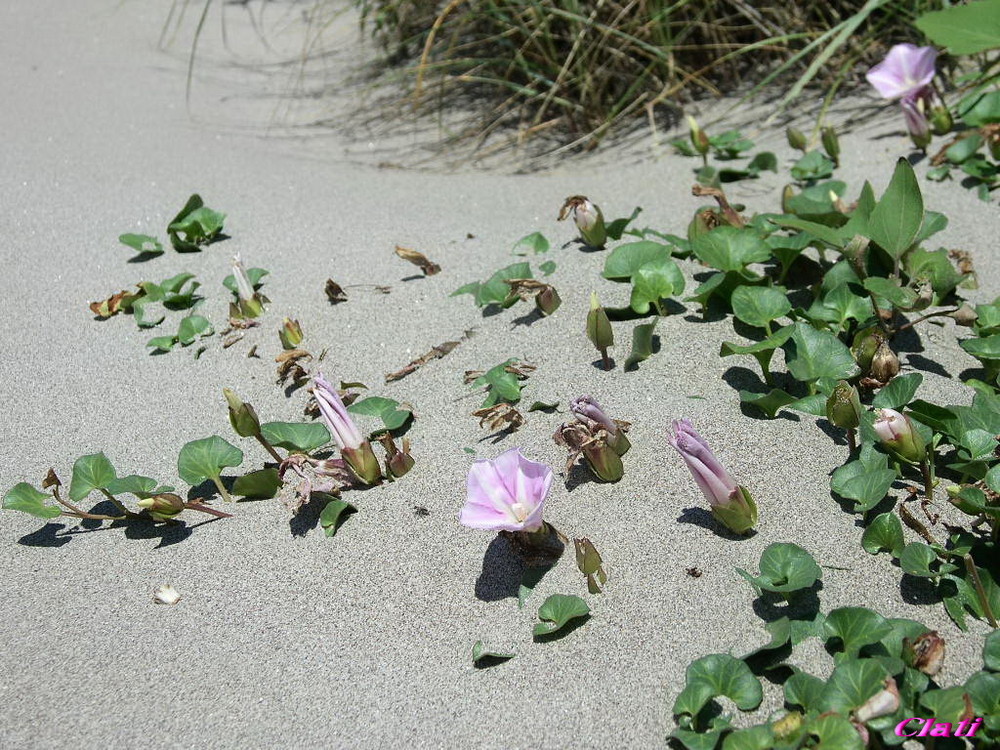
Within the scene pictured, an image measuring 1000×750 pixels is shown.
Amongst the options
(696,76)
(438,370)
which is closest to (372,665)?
(438,370)

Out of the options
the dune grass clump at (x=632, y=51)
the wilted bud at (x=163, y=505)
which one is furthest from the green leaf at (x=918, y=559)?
the dune grass clump at (x=632, y=51)

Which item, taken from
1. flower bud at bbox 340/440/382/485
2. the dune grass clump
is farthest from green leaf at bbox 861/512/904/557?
the dune grass clump

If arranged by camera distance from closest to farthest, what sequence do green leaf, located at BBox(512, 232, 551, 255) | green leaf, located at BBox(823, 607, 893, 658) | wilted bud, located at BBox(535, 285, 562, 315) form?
1. green leaf, located at BBox(823, 607, 893, 658)
2. wilted bud, located at BBox(535, 285, 562, 315)
3. green leaf, located at BBox(512, 232, 551, 255)

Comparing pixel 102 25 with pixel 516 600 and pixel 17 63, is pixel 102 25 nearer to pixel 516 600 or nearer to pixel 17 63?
pixel 17 63

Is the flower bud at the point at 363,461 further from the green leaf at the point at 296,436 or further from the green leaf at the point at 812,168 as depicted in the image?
the green leaf at the point at 812,168

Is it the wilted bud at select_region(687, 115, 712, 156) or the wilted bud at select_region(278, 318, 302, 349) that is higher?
the wilted bud at select_region(687, 115, 712, 156)

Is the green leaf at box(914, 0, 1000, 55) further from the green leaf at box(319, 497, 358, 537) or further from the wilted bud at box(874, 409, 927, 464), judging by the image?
the green leaf at box(319, 497, 358, 537)
